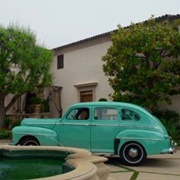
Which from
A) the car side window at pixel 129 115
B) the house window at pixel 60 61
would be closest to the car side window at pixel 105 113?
the car side window at pixel 129 115

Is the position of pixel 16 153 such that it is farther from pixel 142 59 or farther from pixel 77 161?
pixel 142 59

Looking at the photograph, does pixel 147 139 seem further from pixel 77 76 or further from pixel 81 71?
pixel 77 76

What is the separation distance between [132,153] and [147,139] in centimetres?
63

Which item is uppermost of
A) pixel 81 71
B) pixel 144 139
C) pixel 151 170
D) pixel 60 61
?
pixel 60 61

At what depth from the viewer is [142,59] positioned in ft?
51.5

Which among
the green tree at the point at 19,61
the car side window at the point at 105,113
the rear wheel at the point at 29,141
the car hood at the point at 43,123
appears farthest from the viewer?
the green tree at the point at 19,61

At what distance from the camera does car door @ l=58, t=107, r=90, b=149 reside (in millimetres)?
10227

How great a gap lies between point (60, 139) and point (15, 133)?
1.44 meters

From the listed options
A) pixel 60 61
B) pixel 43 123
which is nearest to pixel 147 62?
pixel 43 123

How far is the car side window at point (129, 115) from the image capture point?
33.5 ft

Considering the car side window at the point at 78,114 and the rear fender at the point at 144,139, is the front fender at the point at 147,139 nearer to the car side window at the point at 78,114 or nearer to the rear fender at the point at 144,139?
the rear fender at the point at 144,139

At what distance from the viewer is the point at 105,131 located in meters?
10.1

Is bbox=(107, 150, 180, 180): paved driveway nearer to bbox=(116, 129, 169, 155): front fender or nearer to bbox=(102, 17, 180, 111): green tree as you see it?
bbox=(116, 129, 169, 155): front fender

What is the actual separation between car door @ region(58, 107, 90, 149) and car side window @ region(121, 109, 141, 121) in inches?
42.4
